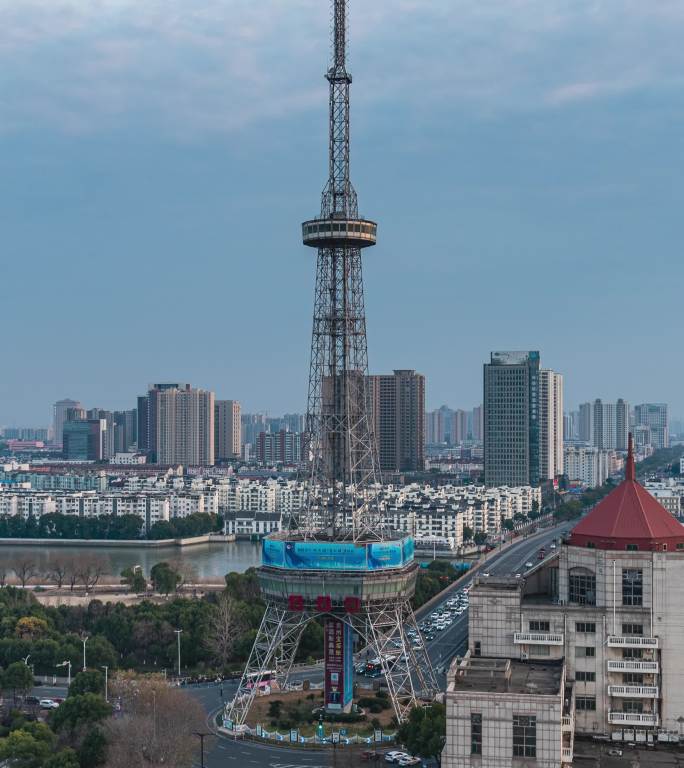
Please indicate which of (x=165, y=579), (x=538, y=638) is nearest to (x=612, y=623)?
(x=538, y=638)

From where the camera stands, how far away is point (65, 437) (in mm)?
179000

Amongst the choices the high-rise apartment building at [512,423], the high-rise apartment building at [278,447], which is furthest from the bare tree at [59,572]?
the high-rise apartment building at [278,447]

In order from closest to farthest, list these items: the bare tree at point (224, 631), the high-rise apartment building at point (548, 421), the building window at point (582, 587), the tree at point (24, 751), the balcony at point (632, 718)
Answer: the balcony at point (632, 718) < the building window at point (582, 587) < the tree at point (24, 751) < the bare tree at point (224, 631) < the high-rise apartment building at point (548, 421)

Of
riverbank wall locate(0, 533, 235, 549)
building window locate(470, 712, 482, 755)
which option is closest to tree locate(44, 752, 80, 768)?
building window locate(470, 712, 482, 755)

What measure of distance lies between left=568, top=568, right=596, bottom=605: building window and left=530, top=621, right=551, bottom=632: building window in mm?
873

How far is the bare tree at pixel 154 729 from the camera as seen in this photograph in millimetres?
25281

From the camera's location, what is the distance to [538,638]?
23672 mm

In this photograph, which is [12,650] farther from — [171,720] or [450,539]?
[450,539]

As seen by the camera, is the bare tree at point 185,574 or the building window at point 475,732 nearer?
the building window at point 475,732

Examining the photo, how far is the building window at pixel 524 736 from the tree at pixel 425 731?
558cm

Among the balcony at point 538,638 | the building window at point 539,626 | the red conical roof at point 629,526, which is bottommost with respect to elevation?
the balcony at point 538,638

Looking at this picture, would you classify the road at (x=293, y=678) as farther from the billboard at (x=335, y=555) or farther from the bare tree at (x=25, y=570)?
the bare tree at (x=25, y=570)

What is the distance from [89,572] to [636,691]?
38.5 m

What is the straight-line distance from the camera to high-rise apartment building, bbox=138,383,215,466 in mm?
153625
